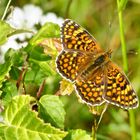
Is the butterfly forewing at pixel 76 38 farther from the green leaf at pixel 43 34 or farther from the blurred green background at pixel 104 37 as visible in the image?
the blurred green background at pixel 104 37

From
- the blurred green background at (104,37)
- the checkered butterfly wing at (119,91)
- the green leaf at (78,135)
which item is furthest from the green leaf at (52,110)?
the blurred green background at (104,37)

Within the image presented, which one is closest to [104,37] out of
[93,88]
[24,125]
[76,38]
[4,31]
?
[76,38]

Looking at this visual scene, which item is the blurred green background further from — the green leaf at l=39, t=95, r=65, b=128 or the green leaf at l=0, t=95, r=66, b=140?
the green leaf at l=0, t=95, r=66, b=140

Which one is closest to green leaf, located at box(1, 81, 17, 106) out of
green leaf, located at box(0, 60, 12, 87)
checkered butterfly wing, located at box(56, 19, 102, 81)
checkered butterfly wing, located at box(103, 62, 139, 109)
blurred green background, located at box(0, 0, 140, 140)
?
green leaf, located at box(0, 60, 12, 87)

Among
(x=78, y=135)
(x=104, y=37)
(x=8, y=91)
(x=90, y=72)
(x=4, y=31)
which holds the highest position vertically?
(x=104, y=37)

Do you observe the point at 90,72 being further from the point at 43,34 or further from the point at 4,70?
the point at 4,70
